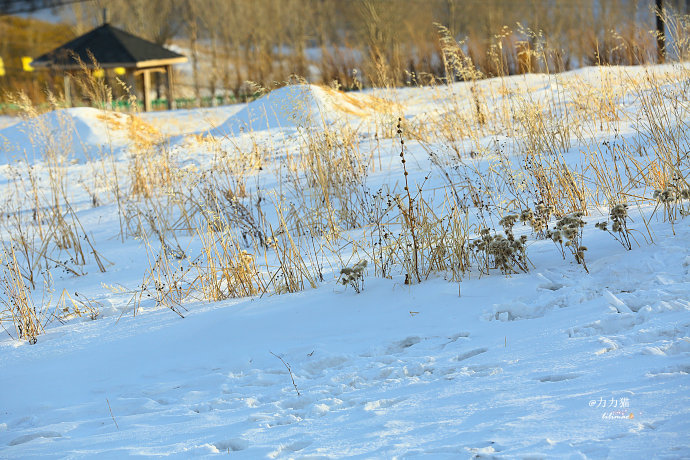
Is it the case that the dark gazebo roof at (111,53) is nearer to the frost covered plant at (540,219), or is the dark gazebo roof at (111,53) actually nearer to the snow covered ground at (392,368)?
the snow covered ground at (392,368)

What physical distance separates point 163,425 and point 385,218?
111 inches

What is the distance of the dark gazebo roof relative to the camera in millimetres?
15930

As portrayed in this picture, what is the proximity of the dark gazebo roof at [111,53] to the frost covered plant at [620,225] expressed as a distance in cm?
1452

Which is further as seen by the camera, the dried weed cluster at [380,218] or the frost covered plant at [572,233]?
the dried weed cluster at [380,218]

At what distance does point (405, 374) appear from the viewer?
2379 millimetres

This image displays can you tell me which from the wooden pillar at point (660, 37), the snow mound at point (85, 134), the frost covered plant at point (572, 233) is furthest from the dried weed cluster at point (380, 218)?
the snow mound at point (85, 134)

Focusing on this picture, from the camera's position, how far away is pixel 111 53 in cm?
1605

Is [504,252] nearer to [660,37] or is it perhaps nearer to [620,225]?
[620,225]

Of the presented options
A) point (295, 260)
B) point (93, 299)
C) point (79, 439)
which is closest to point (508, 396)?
point (79, 439)

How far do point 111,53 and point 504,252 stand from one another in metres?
14.9

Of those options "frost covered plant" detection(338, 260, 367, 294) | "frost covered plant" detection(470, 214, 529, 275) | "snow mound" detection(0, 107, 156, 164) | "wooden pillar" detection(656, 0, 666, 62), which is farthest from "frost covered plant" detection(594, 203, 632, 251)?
"snow mound" detection(0, 107, 156, 164)

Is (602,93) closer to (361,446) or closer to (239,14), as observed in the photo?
(361,446)

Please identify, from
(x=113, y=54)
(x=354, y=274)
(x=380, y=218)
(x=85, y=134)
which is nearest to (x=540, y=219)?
(x=380, y=218)

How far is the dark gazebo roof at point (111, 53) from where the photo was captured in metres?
15.9
